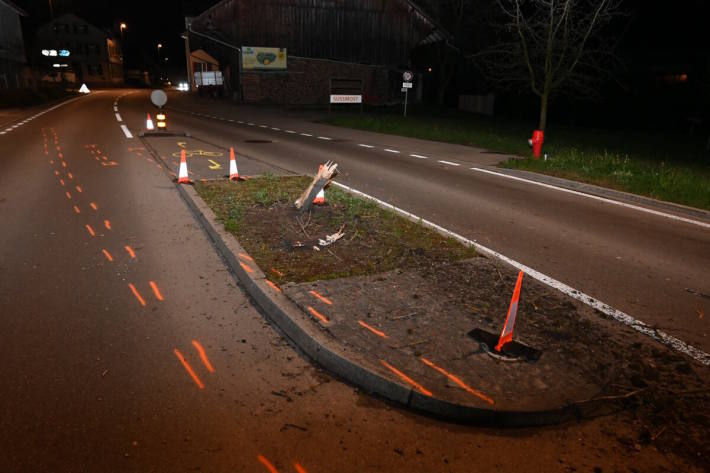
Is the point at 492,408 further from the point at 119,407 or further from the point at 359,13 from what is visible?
the point at 359,13

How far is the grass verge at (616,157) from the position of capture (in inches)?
401

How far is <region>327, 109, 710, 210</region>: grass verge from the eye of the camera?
10.2m

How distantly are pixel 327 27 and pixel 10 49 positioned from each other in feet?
112

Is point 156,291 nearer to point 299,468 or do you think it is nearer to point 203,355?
point 203,355

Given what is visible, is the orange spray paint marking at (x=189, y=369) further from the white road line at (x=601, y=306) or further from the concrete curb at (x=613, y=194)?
the concrete curb at (x=613, y=194)

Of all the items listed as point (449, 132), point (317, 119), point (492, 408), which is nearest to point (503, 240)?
point (492, 408)

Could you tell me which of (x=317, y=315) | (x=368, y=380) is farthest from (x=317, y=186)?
(x=368, y=380)

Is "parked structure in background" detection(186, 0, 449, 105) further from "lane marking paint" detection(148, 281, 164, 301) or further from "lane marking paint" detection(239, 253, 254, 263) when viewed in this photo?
"lane marking paint" detection(148, 281, 164, 301)

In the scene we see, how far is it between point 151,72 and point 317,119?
318 feet

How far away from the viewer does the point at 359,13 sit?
4122cm

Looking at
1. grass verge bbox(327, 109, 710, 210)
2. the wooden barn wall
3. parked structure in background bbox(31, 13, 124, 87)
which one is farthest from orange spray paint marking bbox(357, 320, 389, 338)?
parked structure in background bbox(31, 13, 124, 87)

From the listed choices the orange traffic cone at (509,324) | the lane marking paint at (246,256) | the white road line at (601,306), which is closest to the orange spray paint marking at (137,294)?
the lane marking paint at (246,256)

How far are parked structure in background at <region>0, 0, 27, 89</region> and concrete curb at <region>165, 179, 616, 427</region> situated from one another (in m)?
53.4

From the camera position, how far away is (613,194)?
33.6ft
